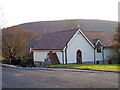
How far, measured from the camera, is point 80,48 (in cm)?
3306

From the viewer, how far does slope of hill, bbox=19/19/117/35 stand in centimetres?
7781

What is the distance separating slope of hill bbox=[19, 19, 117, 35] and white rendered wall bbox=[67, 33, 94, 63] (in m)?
41.9

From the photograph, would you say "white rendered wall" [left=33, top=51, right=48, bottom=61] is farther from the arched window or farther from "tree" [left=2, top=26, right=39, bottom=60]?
"tree" [left=2, top=26, right=39, bottom=60]

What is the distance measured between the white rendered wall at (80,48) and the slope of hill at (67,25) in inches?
1650

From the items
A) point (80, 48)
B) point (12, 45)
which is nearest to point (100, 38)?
point (80, 48)

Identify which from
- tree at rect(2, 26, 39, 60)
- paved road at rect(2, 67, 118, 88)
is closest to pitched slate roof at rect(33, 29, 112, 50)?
tree at rect(2, 26, 39, 60)

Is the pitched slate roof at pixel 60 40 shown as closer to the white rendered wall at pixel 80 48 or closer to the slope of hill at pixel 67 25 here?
the white rendered wall at pixel 80 48

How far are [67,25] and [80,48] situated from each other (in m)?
46.3

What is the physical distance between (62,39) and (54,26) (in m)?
56.1

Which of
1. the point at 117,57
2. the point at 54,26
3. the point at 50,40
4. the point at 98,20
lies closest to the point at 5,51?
the point at 50,40

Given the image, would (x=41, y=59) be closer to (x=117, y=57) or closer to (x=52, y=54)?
(x=52, y=54)

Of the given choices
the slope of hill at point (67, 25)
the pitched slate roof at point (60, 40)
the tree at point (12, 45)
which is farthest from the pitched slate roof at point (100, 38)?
the slope of hill at point (67, 25)

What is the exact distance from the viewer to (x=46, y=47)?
34.9m

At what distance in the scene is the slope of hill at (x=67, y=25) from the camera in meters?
77.8
